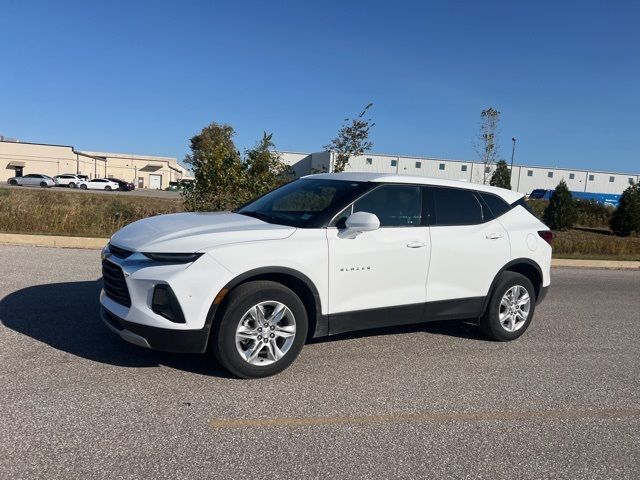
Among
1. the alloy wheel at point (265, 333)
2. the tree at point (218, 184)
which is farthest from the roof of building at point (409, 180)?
the tree at point (218, 184)

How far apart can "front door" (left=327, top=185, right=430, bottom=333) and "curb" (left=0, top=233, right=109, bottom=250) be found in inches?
303

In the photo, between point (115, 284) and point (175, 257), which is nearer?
point (175, 257)

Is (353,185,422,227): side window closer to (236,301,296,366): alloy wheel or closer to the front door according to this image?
the front door

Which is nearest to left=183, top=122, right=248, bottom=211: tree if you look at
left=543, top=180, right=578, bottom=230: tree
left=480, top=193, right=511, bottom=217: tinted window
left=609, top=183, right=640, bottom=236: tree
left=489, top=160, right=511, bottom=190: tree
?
left=480, top=193, right=511, bottom=217: tinted window

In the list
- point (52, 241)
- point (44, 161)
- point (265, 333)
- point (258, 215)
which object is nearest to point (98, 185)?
point (44, 161)

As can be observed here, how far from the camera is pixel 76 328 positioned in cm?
552

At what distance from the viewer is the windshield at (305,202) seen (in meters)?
4.84

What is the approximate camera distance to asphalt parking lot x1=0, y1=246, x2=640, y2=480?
3.27 m

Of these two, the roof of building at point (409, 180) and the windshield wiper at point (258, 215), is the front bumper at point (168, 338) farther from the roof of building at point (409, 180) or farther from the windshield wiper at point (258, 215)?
the roof of building at point (409, 180)

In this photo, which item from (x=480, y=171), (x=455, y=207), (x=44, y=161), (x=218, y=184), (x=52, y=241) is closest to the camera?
(x=455, y=207)

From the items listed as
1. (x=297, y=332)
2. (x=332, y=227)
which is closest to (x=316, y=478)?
(x=297, y=332)

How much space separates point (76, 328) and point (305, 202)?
267cm

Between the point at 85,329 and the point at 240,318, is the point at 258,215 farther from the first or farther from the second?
the point at 85,329

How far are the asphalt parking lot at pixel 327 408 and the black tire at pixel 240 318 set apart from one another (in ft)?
0.42
